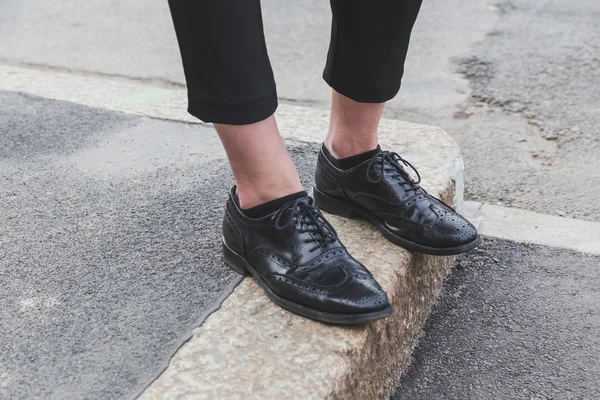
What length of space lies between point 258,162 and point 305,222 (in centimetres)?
14

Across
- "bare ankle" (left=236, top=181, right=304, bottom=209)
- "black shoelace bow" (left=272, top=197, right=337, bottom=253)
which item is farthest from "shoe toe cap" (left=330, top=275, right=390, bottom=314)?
"bare ankle" (left=236, top=181, right=304, bottom=209)

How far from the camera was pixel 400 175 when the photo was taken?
4.77 ft

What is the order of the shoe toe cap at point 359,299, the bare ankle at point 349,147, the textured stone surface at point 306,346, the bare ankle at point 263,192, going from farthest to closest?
the bare ankle at point 349,147, the bare ankle at point 263,192, the shoe toe cap at point 359,299, the textured stone surface at point 306,346

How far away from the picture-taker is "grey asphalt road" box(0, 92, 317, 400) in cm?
110

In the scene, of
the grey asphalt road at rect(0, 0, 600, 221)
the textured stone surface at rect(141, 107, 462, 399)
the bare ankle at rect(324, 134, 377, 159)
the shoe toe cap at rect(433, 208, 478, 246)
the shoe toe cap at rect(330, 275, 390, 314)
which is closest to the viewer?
the textured stone surface at rect(141, 107, 462, 399)

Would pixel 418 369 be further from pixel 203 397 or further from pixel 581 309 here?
pixel 203 397

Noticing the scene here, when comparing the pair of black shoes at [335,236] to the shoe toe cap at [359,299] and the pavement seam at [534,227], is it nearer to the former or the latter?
the shoe toe cap at [359,299]

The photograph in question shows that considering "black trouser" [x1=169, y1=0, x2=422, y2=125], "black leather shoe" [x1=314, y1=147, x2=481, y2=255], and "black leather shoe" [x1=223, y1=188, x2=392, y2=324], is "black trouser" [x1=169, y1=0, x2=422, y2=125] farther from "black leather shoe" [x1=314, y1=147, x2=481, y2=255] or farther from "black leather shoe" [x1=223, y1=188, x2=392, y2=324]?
"black leather shoe" [x1=314, y1=147, x2=481, y2=255]

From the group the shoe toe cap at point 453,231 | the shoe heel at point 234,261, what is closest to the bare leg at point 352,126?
the shoe toe cap at point 453,231

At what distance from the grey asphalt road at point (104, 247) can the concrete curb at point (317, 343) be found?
0.05 meters

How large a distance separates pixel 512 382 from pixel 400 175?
1.62ft

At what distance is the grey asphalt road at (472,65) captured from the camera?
2.35 meters

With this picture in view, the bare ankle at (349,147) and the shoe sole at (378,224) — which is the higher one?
the bare ankle at (349,147)

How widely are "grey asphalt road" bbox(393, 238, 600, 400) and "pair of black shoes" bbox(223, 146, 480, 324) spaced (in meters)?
0.26
